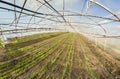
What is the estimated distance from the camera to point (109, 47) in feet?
49.3

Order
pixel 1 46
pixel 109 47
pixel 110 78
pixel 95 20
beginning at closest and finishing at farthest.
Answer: pixel 110 78
pixel 1 46
pixel 109 47
pixel 95 20

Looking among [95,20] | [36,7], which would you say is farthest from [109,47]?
[36,7]

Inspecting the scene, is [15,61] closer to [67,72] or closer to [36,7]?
[67,72]

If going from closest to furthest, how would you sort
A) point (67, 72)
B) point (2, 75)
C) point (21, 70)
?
point (2, 75)
point (21, 70)
point (67, 72)

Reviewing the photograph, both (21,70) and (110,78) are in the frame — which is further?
(110,78)

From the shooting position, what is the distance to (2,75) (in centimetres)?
566

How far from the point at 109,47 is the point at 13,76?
34.4 feet

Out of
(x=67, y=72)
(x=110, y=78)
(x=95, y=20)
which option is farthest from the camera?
(x=95, y=20)

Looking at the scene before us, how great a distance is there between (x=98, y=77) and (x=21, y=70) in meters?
2.67

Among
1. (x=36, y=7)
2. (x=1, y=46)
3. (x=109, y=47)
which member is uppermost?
(x=36, y=7)

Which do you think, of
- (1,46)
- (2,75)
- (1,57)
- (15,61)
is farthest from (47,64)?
(1,46)

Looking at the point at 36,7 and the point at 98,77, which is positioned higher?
the point at 36,7

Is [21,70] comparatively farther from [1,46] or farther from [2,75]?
[1,46]

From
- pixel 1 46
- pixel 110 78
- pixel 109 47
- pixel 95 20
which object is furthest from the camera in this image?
pixel 95 20
